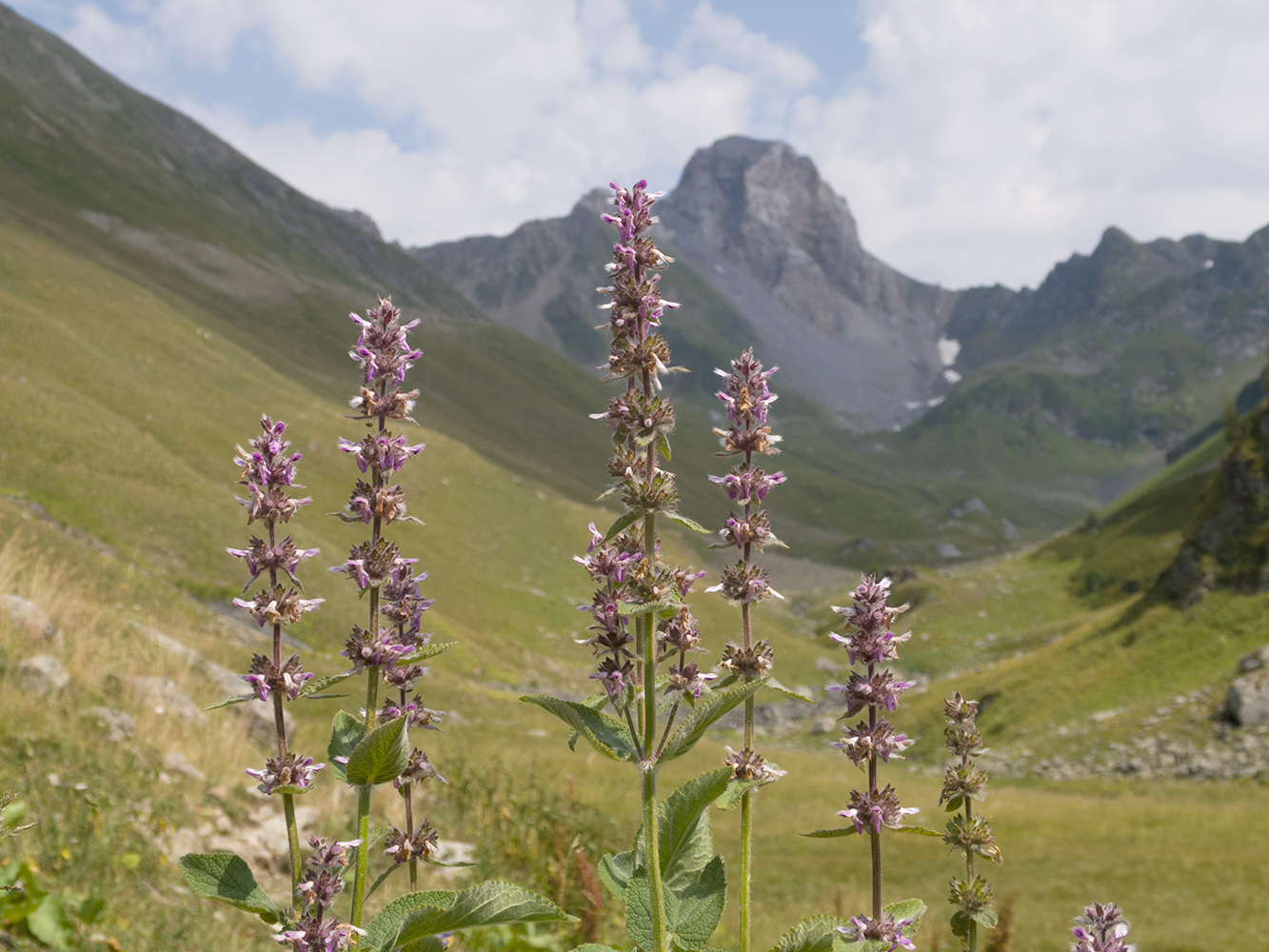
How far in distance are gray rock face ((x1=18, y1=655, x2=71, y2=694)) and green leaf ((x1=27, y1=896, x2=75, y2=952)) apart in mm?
6709

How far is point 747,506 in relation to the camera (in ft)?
11.6

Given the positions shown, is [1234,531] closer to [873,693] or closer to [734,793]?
[873,693]

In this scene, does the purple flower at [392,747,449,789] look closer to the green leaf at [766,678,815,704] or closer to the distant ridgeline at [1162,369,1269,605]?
the green leaf at [766,678,815,704]

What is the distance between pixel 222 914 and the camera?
26.0 feet

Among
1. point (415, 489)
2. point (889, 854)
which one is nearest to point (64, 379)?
point (415, 489)

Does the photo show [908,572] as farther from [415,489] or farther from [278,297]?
[278,297]

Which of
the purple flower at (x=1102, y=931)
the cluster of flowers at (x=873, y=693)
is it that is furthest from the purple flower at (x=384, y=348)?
the purple flower at (x=1102, y=931)

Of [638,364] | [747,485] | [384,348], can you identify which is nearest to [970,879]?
[747,485]

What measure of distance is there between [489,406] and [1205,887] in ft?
581

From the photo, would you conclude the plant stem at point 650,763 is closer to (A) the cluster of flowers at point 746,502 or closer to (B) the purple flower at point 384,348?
(A) the cluster of flowers at point 746,502

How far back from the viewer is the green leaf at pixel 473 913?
2666mm

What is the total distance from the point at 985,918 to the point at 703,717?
1.49 m

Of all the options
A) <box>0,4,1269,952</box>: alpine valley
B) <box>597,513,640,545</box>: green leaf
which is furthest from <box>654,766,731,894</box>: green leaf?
<box>0,4,1269,952</box>: alpine valley

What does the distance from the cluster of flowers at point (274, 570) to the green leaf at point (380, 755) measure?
440mm
